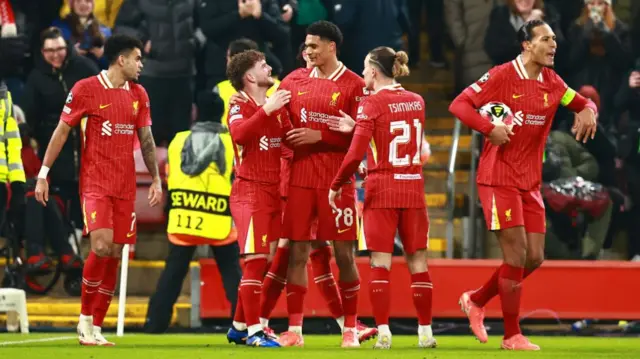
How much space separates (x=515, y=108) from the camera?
12.6m

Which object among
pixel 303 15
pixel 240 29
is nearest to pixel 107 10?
pixel 303 15

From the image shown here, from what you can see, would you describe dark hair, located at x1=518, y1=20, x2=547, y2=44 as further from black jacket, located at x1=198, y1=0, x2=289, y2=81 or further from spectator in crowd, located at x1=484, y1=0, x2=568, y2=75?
black jacket, located at x1=198, y1=0, x2=289, y2=81

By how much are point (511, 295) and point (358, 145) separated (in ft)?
5.64

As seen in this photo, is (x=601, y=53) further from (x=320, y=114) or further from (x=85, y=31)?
(x=320, y=114)

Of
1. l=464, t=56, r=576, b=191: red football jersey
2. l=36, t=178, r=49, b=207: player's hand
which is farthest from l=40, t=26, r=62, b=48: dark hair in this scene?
l=464, t=56, r=576, b=191: red football jersey

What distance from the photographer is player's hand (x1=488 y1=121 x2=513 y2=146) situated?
12297mm

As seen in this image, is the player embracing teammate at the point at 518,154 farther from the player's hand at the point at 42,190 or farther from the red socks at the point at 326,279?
the player's hand at the point at 42,190

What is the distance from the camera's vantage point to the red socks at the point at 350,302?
1301 cm

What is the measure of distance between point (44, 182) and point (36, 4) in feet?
23.1

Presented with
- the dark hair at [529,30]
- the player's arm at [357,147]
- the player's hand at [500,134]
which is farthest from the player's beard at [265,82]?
the dark hair at [529,30]

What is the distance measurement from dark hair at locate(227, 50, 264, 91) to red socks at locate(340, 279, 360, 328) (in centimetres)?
185

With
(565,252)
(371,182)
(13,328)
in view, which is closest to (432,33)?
(565,252)

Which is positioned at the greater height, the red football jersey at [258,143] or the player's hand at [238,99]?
the player's hand at [238,99]

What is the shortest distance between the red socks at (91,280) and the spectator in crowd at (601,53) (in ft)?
23.7
